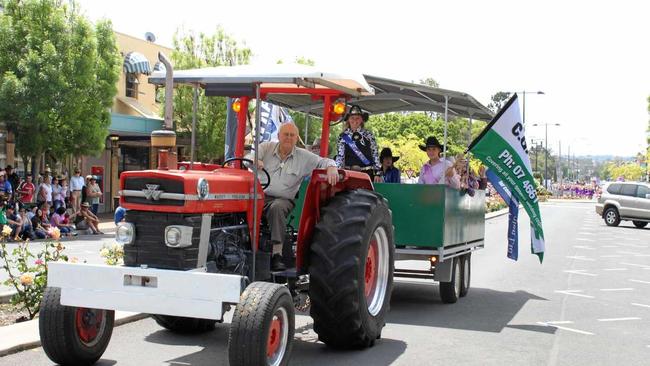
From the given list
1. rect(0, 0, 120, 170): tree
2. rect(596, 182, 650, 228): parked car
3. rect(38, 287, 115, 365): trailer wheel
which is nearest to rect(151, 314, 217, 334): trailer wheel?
rect(38, 287, 115, 365): trailer wheel

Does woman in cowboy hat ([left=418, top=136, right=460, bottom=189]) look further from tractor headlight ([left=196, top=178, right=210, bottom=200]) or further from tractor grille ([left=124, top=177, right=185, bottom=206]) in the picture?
tractor grille ([left=124, top=177, right=185, bottom=206])

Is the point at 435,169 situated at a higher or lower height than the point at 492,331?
higher

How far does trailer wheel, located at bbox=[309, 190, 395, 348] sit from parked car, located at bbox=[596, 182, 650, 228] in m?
27.7

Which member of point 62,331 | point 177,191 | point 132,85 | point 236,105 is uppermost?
point 132,85

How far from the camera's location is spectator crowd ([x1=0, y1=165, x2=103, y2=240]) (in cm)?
2008

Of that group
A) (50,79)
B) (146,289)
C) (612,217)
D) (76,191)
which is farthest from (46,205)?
(612,217)

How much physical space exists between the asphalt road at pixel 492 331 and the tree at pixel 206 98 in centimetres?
1882

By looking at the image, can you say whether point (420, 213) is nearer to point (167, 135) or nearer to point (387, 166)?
point (387, 166)

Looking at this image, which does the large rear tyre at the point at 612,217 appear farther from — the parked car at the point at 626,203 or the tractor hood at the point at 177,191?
the tractor hood at the point at 177,191

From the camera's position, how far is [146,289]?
5.58 metres

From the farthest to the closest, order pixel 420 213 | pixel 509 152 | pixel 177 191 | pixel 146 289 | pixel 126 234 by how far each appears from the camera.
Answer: pixel 509 152, pixel 420 213, pixel 126 234, pixel 177 191, pixel 146 289

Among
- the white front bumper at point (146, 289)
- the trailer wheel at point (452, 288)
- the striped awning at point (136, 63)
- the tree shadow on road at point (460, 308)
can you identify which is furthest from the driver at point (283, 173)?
the striped awning at point (136, 63)

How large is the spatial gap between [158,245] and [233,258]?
72 cm

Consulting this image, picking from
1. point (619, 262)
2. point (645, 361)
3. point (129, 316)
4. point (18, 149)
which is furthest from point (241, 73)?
point (18, 149)
